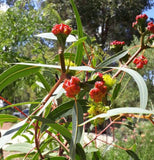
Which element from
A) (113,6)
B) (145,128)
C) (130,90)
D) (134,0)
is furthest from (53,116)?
(134,0)

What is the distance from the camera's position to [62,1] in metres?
7.63

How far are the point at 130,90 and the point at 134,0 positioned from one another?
161 inches

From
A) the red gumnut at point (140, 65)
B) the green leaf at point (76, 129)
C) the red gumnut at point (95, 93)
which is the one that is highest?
the red gumnut at point (140, 65)

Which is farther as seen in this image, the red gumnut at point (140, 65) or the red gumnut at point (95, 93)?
the red gumnut at point (140, 65)

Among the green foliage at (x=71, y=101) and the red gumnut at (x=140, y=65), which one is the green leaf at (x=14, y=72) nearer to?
the green foliage at (x=71, y=101)

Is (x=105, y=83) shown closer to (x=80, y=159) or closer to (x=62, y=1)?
(x=80, y=159)

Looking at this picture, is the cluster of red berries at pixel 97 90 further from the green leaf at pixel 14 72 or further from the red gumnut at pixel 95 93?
the green leaf at pixel 14 72

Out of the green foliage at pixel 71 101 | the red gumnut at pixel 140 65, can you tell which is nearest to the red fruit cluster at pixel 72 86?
the green foliage at pixel 71 101

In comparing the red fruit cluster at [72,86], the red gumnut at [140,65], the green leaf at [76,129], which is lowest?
the green leaf at [76,129]

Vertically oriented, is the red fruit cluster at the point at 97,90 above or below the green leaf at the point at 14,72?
below

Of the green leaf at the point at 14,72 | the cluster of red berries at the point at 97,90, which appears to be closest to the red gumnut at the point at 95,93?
the cluster of red berries at the point at 97,90

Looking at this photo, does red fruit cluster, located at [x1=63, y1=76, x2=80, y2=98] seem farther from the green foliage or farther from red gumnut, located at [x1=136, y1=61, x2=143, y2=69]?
red gumnut, located at [x1=136, y1=61, x2=143, y2=69]

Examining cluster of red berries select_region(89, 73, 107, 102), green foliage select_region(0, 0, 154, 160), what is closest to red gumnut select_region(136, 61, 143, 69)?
green foliage select_region(0, 0, 154, 160)

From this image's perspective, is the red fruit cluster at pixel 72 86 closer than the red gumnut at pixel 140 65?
Yes
